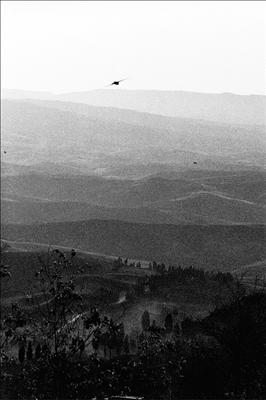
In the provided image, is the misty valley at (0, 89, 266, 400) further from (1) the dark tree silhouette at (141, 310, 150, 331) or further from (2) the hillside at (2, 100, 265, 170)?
(2) the hillside at (2, 100, 265, 170)

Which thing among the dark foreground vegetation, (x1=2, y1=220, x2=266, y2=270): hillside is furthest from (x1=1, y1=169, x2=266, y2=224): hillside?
the dark foreground vegetation

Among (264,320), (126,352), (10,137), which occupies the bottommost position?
(126,352)

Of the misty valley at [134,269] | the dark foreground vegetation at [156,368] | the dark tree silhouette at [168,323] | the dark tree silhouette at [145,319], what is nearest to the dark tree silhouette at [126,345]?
the misty valley at [134,269]

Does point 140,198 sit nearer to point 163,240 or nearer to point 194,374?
point 163,240

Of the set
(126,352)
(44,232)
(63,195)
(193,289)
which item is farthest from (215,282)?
(63,195)

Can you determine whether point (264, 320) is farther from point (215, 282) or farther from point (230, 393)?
point (215, 282)

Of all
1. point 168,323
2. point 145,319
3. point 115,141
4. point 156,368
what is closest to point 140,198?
point 145,319

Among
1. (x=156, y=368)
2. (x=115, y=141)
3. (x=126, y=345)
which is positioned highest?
(x=115, y=141)

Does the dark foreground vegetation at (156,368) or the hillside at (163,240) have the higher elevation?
the dark foreground vegetation at (156,368)

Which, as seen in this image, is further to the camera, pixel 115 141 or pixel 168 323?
pixel 115 141

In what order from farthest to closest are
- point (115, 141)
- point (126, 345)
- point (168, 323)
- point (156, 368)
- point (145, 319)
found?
point (115, 141) < point (145, 319) < point (168, 323) < point (126, 345) < point (156, 368)

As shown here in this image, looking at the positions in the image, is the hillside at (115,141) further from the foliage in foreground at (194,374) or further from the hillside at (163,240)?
the foliage in foreground at (194,374)
